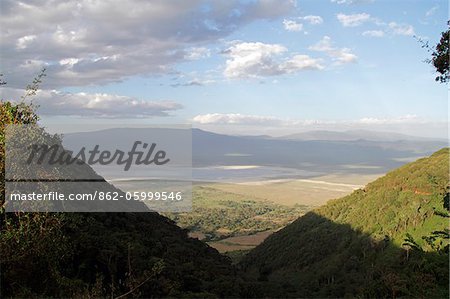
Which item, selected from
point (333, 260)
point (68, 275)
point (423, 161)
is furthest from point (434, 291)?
point (423, 161)

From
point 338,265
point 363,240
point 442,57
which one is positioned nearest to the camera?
point 442,57

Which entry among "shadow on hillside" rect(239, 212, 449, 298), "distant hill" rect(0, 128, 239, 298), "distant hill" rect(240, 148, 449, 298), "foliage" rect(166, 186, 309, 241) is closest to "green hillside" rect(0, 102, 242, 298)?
"distant hill" rect(0, 128, 239, 298)

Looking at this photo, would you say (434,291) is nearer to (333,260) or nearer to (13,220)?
(13,220)

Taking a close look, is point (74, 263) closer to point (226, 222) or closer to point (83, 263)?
point (83, 263)

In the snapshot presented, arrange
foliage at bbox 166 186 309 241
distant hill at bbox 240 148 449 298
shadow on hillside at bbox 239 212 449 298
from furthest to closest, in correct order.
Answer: foliage at bbox 166 186 309 241 < distant hill at bbox 240 148 449 298 < shadow on hillside at bbox 239 212 449 298

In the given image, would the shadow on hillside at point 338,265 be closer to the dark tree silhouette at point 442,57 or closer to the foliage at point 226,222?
the dark tree silhouette at point 442,57

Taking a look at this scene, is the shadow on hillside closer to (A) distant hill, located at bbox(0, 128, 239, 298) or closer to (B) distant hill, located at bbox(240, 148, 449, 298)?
(B) distant hill, located at bbox(240, 148, 449, 298)

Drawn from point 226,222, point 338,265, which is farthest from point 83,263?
point 226,222

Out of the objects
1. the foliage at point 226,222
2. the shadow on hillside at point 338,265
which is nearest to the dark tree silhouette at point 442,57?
the shadow on hillside at point 338,265

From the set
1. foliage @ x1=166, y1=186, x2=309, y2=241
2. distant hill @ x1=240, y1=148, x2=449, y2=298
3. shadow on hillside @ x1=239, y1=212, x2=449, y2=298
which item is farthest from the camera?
foliage @ x1=166, y1=186, x2=309, y2=241
